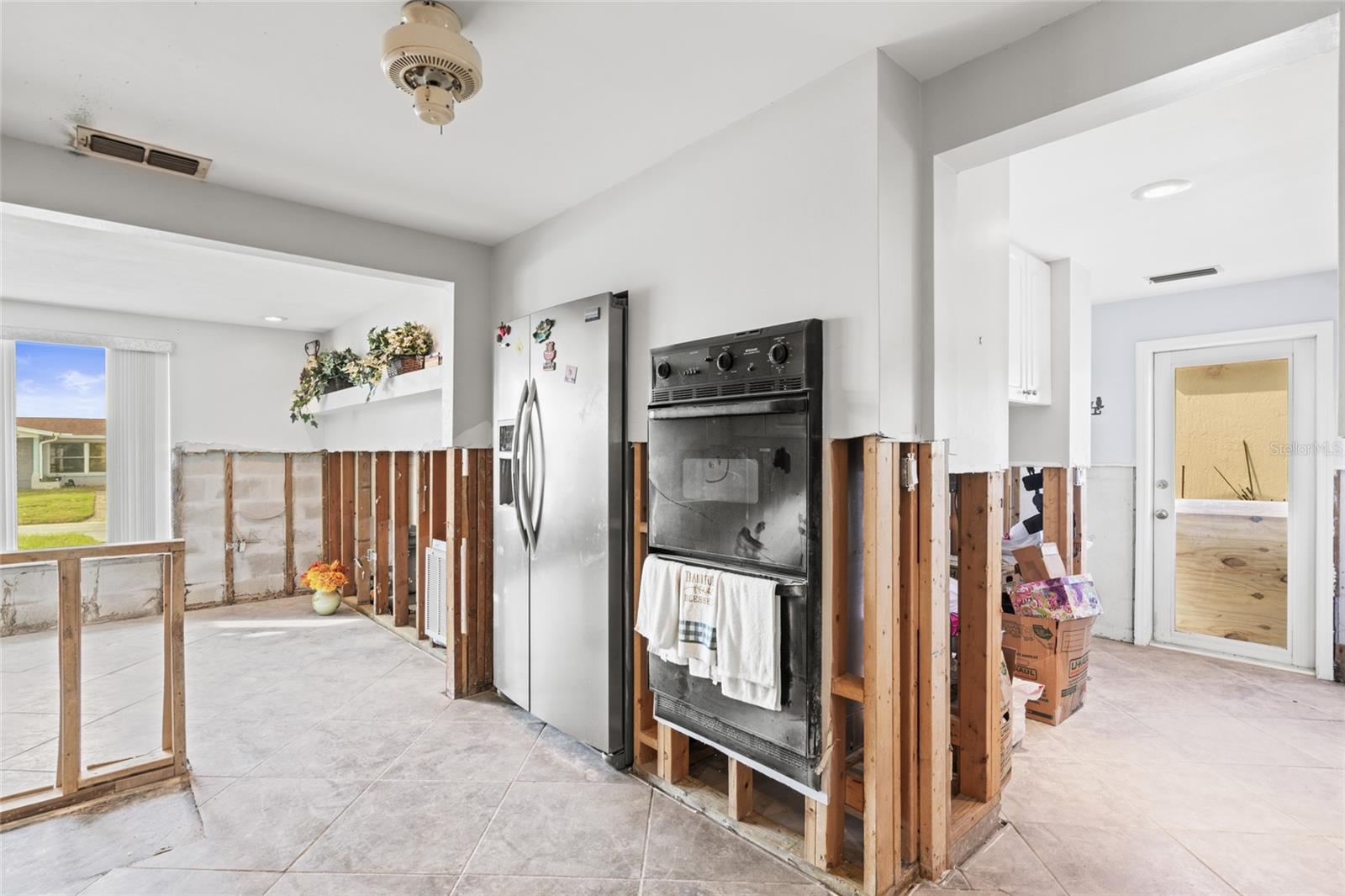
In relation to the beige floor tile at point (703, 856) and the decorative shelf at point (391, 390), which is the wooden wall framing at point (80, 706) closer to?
the decorative shelf at point (391, 390)

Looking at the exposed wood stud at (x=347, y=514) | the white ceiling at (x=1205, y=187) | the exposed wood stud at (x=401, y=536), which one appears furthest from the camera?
the exposed wood stud at (x=347, y=514)

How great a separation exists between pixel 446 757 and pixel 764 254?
7.91 ft

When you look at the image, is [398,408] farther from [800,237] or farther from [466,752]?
[800,237]

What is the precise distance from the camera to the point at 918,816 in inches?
75.9

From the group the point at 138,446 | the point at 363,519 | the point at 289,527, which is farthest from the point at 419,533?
the point at 138,446

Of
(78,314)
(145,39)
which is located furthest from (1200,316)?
(78,314)

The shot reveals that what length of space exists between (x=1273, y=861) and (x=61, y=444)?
7.21m

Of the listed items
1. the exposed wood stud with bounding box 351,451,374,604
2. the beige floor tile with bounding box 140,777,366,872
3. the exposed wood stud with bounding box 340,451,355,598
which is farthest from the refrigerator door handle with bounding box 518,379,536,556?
the exposed wood stud with bounding box 340,451,355,598

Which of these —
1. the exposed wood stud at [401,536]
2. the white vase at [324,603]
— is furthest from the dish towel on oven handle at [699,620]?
the white vase at [324,603]

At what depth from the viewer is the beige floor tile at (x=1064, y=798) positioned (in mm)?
2268

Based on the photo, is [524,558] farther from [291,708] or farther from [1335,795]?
[1335,795]

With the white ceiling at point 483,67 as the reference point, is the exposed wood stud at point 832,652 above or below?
below

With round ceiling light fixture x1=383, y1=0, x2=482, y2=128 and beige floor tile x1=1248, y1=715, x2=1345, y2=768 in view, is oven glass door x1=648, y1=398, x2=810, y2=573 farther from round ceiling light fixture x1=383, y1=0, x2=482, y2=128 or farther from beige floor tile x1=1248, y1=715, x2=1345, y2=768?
beige floor tile x1=1248, y1=715, x2=1345, y2=768

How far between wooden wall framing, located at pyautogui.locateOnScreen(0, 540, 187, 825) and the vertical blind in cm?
319
